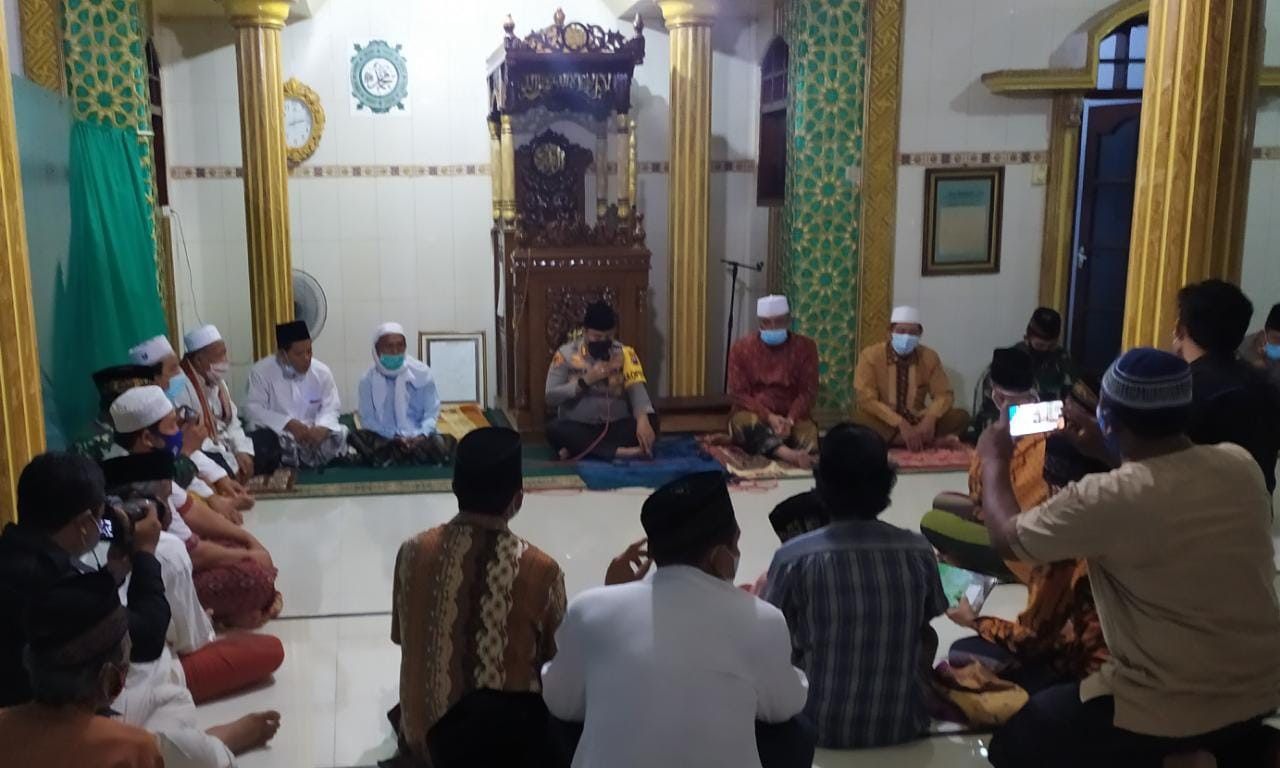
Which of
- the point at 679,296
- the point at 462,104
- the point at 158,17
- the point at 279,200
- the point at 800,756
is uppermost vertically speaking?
the point at 158,17

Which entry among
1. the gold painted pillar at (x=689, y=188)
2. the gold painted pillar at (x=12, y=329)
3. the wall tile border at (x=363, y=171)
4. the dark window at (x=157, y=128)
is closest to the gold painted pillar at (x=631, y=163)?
the gold painted pillar at (x=689, y=188)

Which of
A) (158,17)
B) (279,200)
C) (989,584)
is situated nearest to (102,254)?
(279,200)

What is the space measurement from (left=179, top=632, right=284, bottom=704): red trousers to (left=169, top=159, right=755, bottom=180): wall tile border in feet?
14.7

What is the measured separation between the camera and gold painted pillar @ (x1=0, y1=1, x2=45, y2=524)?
3244 millimetres

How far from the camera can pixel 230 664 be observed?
3314 millimetres

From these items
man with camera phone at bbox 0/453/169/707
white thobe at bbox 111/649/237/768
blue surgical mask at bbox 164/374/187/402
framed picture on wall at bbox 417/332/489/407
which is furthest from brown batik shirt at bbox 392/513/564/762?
framed picture on wall at bbox 417/332/489/407

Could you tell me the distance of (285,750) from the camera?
9.96ft

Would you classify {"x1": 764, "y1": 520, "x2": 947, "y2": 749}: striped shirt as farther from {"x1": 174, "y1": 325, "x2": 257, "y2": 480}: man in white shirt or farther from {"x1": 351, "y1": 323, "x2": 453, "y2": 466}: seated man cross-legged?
{"x1": 351, "y1": 323, "x2": 453, "y2": 466}: seated man cross-legged

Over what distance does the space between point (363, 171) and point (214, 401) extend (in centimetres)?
259

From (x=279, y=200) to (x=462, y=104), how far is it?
1423 mm

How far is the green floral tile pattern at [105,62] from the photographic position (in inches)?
226

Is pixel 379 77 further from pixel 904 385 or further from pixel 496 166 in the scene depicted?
pixel 904 385

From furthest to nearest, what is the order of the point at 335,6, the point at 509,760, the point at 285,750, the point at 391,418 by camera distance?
the point at 335,6
the point at 391,418
the point at 285,750
the point at 509,760

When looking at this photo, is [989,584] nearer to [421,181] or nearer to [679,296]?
[679,296]
